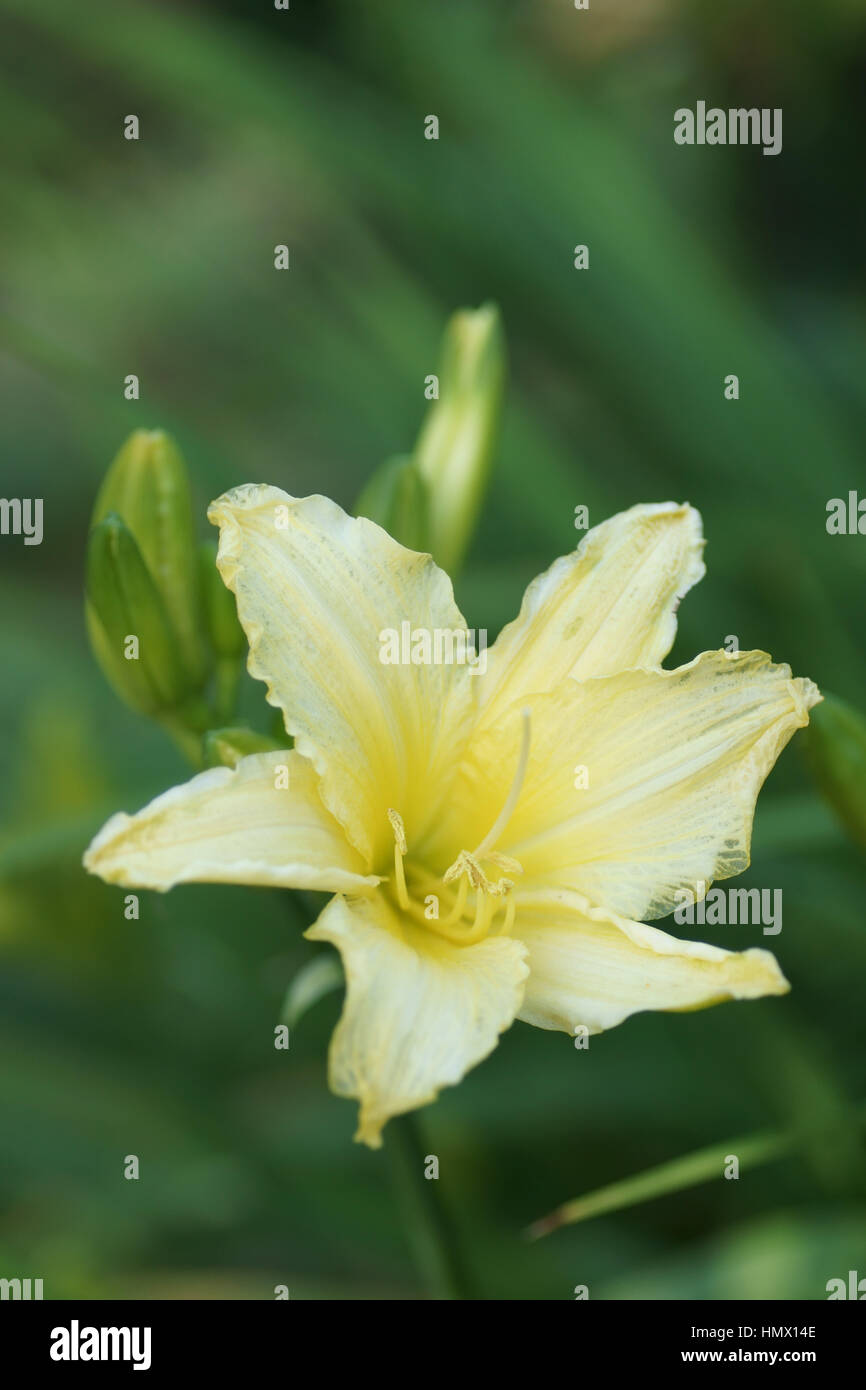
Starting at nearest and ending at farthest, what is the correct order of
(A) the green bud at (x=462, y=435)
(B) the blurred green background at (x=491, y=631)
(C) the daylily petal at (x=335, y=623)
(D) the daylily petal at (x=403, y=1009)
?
(D) the daylily petal at (x=403, y=1009) → (C) the daylily petal at (x=335, y=623) → (A) the green bud at (x=462, y=435) → (B) the blurred green background at (x=491, y=631)

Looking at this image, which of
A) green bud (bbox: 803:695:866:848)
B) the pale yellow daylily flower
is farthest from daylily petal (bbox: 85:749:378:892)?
green bud (bbox: 803:695:866:848)

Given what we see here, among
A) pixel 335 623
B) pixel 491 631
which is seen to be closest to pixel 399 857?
pixel 335 623

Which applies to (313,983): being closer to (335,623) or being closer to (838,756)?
(335,623)

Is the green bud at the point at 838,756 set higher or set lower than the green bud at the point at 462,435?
lower

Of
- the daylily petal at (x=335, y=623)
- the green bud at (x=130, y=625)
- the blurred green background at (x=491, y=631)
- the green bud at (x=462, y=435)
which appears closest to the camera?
the daylily petal at (x=335, y=623)

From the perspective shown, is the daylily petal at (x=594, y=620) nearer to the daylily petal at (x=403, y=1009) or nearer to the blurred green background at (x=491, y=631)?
the daylily petal at (x=403, y=1009)

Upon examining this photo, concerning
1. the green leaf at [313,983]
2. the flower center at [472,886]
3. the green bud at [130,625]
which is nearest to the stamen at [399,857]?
the flower center at [472,886]

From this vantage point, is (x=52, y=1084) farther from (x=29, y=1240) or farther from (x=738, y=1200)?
(x=738, y=1200)
